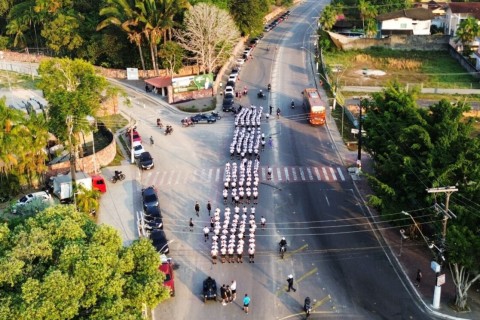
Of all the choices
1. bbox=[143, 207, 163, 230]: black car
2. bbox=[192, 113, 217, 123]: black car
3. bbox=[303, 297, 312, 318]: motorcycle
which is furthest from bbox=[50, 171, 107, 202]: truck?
bbox=[303, 297, 312, 318]: motorcycle

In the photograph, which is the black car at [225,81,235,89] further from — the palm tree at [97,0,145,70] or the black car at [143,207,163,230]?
the black car at [143,207,163,230]

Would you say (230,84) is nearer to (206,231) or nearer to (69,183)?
(69,183)

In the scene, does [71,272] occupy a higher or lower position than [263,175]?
higher

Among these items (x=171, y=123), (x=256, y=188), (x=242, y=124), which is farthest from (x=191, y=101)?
(x=256, y=188)

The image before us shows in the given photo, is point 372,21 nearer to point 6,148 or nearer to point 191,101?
point 191,101

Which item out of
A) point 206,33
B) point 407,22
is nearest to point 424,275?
point 206,33

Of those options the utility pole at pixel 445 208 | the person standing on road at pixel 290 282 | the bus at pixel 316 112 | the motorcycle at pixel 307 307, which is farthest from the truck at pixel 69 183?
the utility pole at pixel 445 208
